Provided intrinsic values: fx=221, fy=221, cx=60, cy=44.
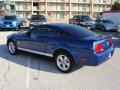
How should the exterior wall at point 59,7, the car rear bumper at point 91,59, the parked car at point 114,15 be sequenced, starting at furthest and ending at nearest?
the exterior wall at point 59,7, the parked car at point 114,15, the car rear bumper at point 91,59

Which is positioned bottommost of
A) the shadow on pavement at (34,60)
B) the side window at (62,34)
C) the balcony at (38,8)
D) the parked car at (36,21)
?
the shadow on pavement at (34,60)

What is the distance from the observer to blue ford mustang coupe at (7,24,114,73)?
21.5ft

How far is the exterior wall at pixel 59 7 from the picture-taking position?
5228cm

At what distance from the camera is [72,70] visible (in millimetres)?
7223

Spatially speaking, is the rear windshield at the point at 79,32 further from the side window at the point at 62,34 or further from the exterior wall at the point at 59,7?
the exterior wall at the point at 59,7

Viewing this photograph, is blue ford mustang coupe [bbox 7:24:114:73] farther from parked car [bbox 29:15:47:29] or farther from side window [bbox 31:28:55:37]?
parked car [bbox 29:15:47:29]

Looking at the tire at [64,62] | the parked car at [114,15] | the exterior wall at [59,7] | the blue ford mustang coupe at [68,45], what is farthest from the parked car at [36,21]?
the exterior wall at [59,7]

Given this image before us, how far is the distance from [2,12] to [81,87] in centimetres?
2287

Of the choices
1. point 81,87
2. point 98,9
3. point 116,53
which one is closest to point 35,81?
point 81,87

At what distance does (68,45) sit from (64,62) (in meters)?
0.60

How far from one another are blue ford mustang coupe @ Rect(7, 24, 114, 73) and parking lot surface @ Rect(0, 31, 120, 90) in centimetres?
42

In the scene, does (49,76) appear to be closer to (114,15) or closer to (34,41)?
(34,41)

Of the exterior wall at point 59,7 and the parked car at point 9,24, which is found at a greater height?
the exterior wall at point 59,7

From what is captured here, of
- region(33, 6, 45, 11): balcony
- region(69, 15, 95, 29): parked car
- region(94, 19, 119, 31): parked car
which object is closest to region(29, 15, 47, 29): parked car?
region(69, 15, 95, 29): parked car
